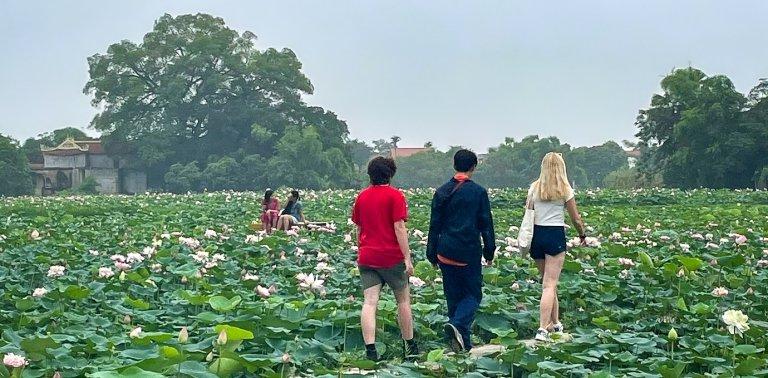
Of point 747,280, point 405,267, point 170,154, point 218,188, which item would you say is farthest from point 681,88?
point 405,267

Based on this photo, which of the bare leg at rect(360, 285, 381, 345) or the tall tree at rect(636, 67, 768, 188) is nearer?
the bare leg at rect(360, 285, 381, 345)

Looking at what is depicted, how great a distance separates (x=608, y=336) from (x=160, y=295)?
3471 millimetres

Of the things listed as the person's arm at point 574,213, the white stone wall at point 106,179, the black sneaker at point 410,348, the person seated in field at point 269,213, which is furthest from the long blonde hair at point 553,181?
the white stone wall at point 106,179

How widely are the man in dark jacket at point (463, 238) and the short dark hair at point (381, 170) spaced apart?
34 centimetres

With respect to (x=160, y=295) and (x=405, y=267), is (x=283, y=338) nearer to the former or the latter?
(x=405, y=267)

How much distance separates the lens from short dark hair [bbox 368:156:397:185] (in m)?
6.12

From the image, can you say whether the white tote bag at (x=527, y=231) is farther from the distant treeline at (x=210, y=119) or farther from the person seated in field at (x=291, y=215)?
the distant treeline at (x=210, y=119)

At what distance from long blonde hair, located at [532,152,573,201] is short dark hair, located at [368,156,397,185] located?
1038mm

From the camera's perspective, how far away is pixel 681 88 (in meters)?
44.9

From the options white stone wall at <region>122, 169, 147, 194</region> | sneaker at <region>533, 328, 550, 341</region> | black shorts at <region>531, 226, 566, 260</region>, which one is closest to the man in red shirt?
sneaker at <region>533, 328, 550, 341</region>

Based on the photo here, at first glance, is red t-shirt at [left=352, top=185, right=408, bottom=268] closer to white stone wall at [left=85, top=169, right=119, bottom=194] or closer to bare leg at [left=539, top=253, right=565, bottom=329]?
bare leg at [left=539, top=253, right=565, bottom=329]

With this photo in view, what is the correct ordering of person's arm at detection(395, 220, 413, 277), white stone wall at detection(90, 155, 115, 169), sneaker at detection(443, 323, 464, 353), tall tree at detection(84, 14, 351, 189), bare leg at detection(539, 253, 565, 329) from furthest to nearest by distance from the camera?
white stone wall at detection(90, 155, 115, 169), tall tree at detection(84, 14, 351, 189), bare leg at detection(539, 253, 565, 329), person's arm at detection(395, 220, 413, 277), sneaker at detection(443, 323, 464, 353)

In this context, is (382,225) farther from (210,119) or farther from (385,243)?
(210,119)

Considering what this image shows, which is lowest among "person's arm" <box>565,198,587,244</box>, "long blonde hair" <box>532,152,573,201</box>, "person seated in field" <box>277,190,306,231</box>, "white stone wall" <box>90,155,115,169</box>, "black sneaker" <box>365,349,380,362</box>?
"black sneaker" <box>365,349,380,362</box>
